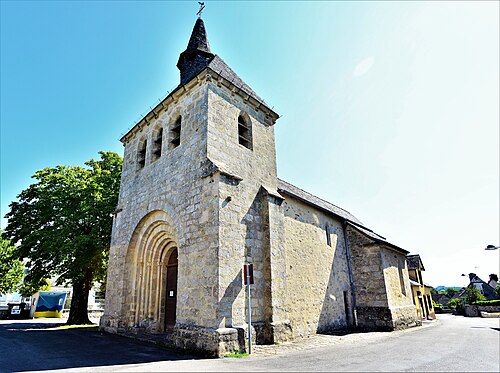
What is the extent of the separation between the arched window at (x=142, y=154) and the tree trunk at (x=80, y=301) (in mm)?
7579

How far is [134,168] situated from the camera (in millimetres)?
12922

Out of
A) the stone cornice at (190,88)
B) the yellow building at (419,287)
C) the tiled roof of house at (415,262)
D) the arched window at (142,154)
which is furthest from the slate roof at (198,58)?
the tiled roof of house at (415,262)

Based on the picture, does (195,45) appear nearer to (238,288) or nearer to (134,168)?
(134,168)

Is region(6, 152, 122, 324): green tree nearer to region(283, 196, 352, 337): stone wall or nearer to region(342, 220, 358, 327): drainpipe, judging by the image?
region(283, 196, 352, 337): stone wall

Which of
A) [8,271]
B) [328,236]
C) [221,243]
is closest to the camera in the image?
[221,243]

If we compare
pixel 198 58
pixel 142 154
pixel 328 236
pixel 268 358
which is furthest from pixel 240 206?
pixel 198 58

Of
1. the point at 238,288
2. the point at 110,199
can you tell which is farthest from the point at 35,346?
the point at 110,199

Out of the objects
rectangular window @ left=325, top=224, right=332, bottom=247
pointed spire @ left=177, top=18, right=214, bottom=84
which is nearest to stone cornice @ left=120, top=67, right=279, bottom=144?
pointed spire @ left=177, top=18, right=214, bottom=84

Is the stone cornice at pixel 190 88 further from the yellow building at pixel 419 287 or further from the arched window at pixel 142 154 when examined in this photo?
the yellow building at pixel 419 287

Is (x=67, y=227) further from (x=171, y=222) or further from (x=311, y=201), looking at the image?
(x=311, y=201)

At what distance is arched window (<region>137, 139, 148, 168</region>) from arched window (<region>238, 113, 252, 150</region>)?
464 centimetres

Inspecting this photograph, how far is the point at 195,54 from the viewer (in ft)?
43.8

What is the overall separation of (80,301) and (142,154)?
934 centimetres

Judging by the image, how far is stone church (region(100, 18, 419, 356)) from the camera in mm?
8055
